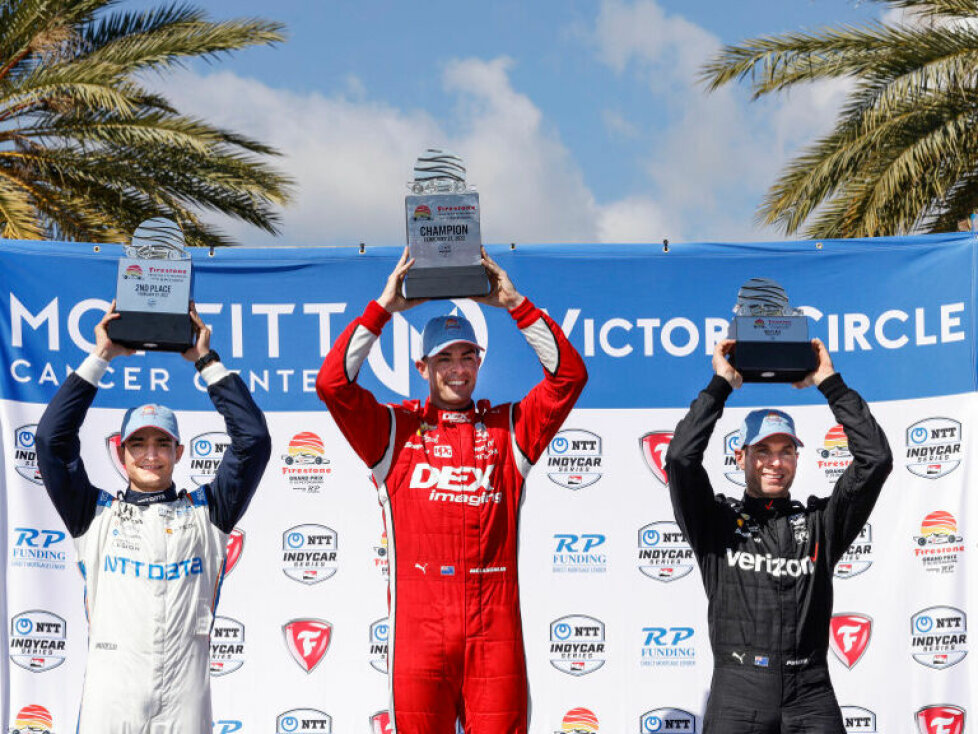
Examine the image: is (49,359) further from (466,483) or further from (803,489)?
(803,489)

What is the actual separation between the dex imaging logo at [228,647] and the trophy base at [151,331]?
69.9 inches

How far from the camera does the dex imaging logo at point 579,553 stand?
5117 millimetres

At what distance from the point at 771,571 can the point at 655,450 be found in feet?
5.13

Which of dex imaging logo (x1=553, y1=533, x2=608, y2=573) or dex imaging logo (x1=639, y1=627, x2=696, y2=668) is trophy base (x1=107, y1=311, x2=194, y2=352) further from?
dex imaging logo (x1=639, y1=627, x2=696, y2=668)

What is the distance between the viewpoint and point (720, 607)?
3660mm

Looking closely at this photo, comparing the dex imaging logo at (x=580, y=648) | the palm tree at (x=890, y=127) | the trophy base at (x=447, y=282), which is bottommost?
the dex imaging logo at (x=580, y=648)

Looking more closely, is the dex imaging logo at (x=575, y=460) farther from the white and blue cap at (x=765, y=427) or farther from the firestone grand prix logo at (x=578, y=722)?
the white and blue cap at (x=765, y=427)

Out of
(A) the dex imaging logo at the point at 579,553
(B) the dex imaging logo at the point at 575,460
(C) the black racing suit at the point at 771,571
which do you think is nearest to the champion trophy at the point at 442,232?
(C) the black racing suit at the point at 771,571

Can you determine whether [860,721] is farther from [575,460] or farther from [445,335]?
[445,335]

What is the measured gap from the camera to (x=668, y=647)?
16.7ft

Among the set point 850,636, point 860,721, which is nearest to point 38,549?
point 850,636

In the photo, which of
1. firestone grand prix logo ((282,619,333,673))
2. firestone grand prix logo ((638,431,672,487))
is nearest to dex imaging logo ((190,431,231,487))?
firestone grand prix logo ((282,619,333,673))

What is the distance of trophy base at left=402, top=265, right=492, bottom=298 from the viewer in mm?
3736

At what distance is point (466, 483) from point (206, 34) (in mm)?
Result: 6021
